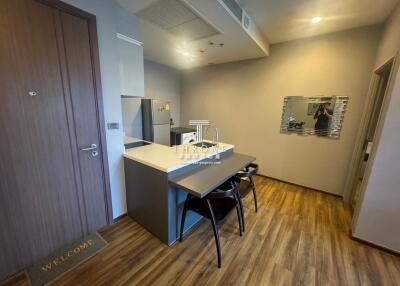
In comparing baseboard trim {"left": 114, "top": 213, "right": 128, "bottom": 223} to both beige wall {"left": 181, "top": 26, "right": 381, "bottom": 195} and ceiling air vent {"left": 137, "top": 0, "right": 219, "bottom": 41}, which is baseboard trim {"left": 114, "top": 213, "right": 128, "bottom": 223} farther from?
beige wall {"left": 181, "top": 26, "right": 381, "bottom": 195}

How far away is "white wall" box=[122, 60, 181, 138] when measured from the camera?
3564 millimetres

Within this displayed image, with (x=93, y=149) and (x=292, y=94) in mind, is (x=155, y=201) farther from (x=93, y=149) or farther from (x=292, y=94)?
(x=292, y=94)

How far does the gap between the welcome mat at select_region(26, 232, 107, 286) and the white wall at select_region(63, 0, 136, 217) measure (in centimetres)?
39

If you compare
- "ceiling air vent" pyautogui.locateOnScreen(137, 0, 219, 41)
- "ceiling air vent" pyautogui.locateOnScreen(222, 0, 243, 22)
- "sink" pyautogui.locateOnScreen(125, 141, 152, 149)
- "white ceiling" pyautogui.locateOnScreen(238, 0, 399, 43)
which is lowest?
"sink" pyautogui.locateOnScreen(125, 141, 152, 149)

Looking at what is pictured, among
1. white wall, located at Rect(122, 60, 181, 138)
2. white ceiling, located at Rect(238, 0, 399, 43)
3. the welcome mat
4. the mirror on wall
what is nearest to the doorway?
the mirror on wall

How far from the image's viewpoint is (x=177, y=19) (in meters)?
1.98

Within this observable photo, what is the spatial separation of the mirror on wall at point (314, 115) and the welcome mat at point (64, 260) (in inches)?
135

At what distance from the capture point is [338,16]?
6.98ft

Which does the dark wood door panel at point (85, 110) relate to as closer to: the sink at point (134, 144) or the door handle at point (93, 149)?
the door handle at point (93, 149)

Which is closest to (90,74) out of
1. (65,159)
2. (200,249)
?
(65,159)

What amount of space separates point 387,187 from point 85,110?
126 inches

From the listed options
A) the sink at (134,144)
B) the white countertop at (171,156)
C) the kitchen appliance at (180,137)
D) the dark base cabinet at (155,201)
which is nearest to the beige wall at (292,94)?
the kitchen appliance at (180,137)

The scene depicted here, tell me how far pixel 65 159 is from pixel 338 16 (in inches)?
144

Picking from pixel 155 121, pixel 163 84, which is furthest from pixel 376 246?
pixel 163 84
